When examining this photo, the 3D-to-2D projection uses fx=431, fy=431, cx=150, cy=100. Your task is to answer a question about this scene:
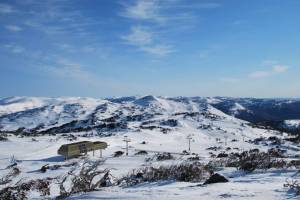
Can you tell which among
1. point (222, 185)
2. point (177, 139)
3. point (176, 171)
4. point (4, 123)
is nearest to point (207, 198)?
point (222, 185)

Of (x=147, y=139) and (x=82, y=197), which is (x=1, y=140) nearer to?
(x=147, y=139)

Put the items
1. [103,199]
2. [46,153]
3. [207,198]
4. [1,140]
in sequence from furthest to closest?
1. [1,140]
2. [46,153]
3. [103,199]
4. [207,198]

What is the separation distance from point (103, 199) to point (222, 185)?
2.21m

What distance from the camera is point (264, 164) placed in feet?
43.9

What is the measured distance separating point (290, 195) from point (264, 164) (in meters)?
6.68

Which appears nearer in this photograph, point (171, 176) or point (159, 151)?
point (171, 176)

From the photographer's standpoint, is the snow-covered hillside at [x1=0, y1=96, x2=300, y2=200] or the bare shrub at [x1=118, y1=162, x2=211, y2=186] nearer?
the snow-covered hillside at [x1=0, y1=96, x2=300, y2=200]

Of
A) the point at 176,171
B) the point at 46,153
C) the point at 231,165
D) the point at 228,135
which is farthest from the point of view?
the point at 228,135

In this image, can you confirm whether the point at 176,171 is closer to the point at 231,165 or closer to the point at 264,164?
the point at 264,164

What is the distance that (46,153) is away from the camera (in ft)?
173

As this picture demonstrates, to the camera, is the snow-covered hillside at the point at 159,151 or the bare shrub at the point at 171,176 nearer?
the snow-covered hillside at the point at 159,151

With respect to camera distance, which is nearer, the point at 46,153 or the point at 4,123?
the point at 46,153

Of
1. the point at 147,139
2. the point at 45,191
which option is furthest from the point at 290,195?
the point at 147,139

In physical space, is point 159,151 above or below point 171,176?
below
